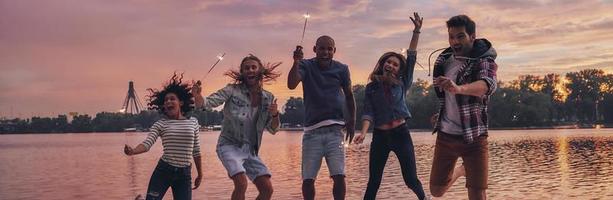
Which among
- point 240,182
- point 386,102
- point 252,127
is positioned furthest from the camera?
point 386,102

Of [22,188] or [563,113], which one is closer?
[22,188]

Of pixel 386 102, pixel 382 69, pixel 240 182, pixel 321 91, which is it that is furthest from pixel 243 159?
pixel 382 69

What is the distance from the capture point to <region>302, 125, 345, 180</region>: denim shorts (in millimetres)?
7551

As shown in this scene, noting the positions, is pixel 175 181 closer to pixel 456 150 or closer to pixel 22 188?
pixel 456 150

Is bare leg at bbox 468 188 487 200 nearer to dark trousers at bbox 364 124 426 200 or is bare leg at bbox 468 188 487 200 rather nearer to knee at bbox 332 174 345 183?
dark trousers at bbox 364 124 426 200

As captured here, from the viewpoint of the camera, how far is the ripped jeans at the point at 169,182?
6645 mm

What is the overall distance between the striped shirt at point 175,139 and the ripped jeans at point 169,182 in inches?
2.5

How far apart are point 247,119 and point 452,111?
2427 mm

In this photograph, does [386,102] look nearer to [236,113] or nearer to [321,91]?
[321,91]

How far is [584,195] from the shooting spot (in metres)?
10.7

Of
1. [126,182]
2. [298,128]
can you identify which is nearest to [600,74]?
[298,128]

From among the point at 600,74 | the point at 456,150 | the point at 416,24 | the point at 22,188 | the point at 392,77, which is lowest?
the point at 22,188

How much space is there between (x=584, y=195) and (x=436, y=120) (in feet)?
18.5

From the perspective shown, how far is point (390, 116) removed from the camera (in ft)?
25.6
